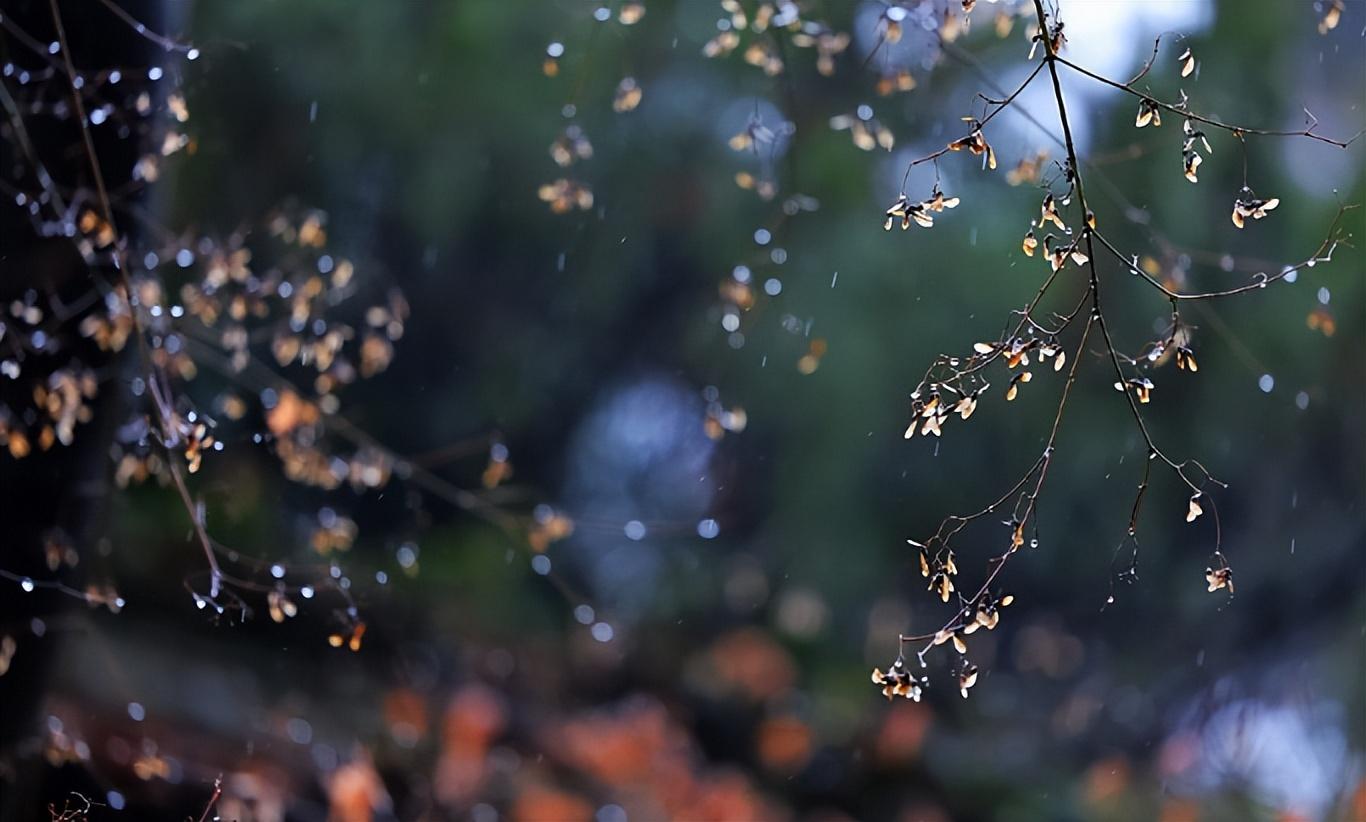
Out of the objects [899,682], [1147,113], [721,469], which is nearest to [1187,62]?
[1147,113]

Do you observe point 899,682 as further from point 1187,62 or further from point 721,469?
point 721,469

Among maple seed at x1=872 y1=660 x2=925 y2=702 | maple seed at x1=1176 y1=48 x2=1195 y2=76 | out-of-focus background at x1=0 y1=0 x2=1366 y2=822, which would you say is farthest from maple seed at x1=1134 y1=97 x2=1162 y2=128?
out-of-focus background at x1=0 y1=0 x2=1366 y2=822

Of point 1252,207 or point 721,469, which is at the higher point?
point 721,469

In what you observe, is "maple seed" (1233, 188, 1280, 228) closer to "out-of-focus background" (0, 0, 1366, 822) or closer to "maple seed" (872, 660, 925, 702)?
"maple seed" (872, 660, 925, 702)

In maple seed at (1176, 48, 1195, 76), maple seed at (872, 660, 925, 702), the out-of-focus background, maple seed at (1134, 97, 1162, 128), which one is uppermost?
the out-of-focus background

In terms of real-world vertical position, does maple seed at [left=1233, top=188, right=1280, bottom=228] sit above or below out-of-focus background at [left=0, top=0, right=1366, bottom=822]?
below

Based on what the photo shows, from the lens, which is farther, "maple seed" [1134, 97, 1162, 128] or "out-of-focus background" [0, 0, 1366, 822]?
"out-of-focus background" [0, 0, 1366, 822]

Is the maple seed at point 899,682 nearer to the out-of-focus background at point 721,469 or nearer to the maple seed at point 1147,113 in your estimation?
the maple seed at point 1147,113

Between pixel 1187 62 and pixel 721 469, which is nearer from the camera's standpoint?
pixel 1187 62

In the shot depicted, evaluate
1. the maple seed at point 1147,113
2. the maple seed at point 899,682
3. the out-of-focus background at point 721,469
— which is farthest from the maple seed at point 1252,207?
the out-of-focus background at point 721,469
